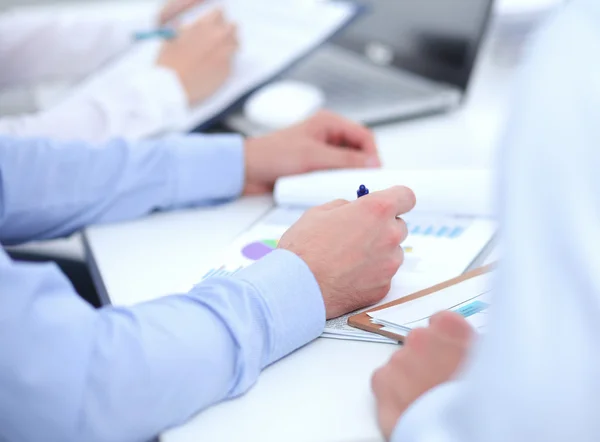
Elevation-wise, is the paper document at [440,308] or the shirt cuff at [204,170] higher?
the paper document at [440,308]

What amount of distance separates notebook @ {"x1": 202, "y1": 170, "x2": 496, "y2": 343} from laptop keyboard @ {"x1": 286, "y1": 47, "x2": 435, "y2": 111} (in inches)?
12.7

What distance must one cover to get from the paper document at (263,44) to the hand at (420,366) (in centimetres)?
61

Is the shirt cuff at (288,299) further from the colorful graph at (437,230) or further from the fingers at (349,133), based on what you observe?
the fingers at (349,133)

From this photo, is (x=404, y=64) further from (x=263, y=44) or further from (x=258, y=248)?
(x=258, y=248)

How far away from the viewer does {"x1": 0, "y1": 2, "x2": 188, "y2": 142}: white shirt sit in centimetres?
100

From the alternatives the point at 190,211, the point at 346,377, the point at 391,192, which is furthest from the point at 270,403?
the point at 190,211

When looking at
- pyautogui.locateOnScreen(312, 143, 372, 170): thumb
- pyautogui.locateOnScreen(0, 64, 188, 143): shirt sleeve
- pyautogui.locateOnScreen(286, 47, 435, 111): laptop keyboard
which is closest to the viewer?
pyautogui.locateOnScreen(312, 143, 372, 170): thumb

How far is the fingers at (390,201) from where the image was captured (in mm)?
651

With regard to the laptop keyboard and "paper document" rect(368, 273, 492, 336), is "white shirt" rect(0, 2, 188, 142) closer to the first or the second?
the laptop keyboard

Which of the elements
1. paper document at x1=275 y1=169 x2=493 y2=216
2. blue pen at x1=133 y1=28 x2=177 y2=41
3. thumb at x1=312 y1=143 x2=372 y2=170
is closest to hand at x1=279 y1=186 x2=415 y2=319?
paper document at x1=275 y1=169 x2=493 y2=216

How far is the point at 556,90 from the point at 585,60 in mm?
29

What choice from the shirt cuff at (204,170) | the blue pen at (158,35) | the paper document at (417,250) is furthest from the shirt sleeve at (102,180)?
the blue pen at (158,35)

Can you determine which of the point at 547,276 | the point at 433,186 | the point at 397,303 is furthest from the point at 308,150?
the point at 547,276

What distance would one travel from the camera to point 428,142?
1.03 m
